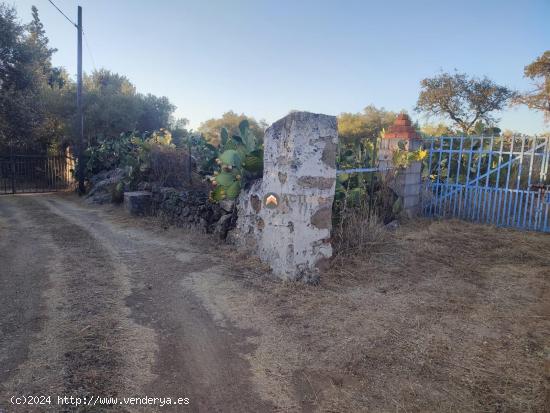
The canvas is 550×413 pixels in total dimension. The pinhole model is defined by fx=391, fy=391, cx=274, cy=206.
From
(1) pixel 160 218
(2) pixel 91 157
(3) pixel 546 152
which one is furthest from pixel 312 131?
(2) pixel 91 157

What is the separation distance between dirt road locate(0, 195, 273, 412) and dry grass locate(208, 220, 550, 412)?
29 cm

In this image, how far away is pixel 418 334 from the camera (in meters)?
3.41

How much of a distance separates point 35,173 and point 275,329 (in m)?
14.0

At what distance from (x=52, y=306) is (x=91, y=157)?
1141 cm

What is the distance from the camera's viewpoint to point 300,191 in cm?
455

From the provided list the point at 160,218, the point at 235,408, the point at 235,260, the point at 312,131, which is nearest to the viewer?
the point at 235,408

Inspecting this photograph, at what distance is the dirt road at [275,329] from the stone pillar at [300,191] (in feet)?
0.94

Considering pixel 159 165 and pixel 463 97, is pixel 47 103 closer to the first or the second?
pixel 159 165

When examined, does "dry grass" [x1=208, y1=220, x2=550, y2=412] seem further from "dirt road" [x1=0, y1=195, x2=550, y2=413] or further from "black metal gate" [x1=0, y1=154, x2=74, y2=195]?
"black metal gate" [x1=0, y1=154, x2=74, y2=195]

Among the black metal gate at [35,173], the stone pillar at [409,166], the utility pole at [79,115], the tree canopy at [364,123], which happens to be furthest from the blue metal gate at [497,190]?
the tree canopy at [364,123]

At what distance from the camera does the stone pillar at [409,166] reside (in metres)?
7.84

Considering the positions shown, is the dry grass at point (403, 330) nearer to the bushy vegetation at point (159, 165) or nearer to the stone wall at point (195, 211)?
the stone wall at point (195, 211)

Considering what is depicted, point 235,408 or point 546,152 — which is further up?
point 546,152

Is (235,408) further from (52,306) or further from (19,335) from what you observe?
(52,306)
